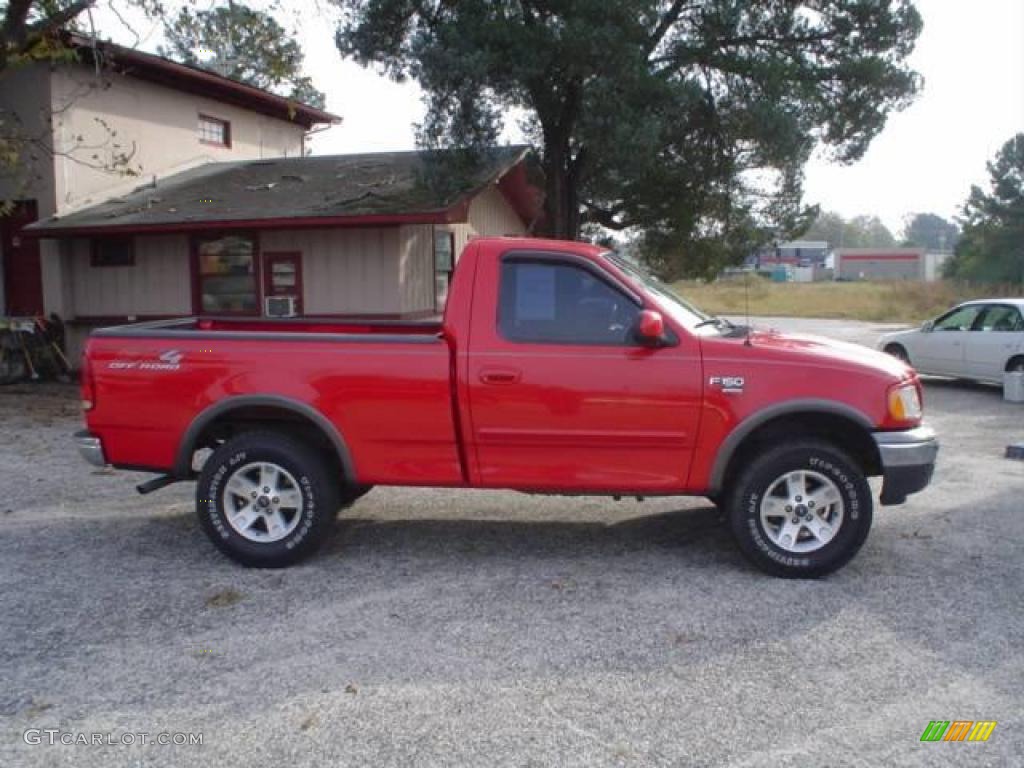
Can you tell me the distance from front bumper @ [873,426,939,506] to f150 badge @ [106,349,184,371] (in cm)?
415

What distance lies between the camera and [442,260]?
17.5 meters

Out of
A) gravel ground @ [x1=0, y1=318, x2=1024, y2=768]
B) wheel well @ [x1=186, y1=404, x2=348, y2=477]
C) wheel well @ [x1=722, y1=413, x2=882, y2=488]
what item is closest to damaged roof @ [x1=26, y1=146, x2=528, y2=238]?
gravel ground @ [x1=0, y1=318, x2=1024, y2=768]

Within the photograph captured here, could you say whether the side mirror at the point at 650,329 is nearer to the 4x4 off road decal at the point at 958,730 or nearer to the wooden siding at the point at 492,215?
the 4x4 off road decal at the point at 958,730

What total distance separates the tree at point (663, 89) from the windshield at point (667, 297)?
334 inches

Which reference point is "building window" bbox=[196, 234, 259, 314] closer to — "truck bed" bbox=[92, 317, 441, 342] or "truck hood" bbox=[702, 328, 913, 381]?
"truck bed" bbox=[92, 317, 441, 342]

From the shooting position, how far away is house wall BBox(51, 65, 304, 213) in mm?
16797

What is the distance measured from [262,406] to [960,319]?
1293 centimetres

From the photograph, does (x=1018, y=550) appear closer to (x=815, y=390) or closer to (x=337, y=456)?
(x=815, y=390)

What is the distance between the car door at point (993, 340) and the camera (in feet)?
46.7

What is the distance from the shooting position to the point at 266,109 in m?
22.3

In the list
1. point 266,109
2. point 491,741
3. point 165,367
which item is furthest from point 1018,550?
point 266,109

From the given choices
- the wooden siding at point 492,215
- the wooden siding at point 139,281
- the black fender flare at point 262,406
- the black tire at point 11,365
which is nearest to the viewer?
the black fender flare at point 262,406

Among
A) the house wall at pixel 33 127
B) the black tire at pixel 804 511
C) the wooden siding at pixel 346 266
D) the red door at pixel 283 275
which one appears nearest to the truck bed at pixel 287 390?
the black tire at pixel 804 511

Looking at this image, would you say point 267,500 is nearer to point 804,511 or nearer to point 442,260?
point 804,511
